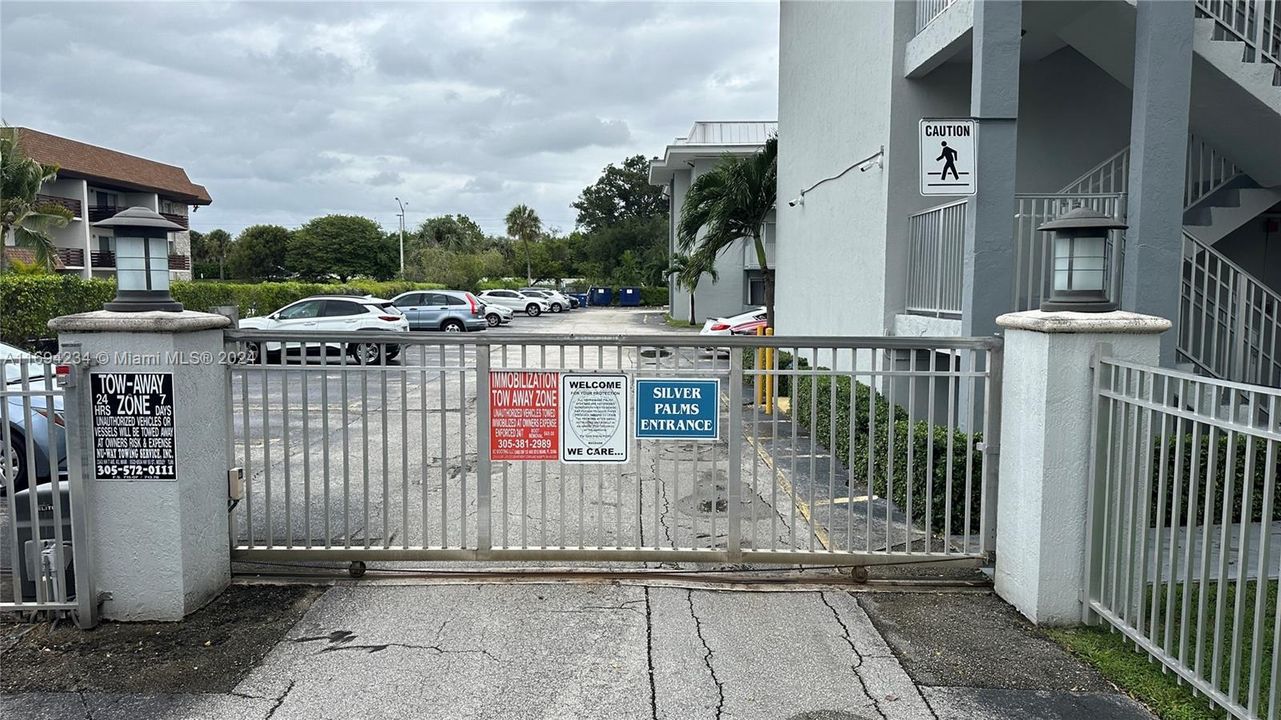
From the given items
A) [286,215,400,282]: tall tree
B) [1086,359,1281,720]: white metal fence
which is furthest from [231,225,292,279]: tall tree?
[1086,359,1281,720]: white metal fence

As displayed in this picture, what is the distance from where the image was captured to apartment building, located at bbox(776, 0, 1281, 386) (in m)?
6.98

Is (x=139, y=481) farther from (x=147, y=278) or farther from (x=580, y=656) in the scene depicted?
(x=580, y=656)

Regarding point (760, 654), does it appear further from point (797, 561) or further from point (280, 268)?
point (280, 268)

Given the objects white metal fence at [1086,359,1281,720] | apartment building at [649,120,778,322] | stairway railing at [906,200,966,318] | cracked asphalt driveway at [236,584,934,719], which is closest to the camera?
white metal fence at [1086,359,1281,720]

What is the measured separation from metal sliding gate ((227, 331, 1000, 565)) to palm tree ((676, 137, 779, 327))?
32.4ft

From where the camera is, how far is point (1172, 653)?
399cm

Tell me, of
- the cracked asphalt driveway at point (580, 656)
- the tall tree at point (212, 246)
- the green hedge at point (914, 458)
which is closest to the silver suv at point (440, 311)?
the green hedge at point (914, 458)

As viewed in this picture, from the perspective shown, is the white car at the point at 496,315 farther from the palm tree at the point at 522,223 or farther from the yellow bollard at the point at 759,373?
the palm tree at the point at 522,223

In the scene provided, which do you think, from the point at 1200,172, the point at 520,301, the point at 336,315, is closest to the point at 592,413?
the point at 1200,172

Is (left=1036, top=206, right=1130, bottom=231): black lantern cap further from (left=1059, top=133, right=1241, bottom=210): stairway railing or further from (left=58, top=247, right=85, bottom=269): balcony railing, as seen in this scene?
(left=58, top=247, right=85, bottom=269): balcony railing

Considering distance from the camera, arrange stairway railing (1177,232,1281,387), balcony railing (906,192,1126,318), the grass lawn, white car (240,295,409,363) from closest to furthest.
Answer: the grass lawn < stairway railing (1177,232,1281,387) < balcony railing (906,192,1126,318) < white car (240,295,409,363)

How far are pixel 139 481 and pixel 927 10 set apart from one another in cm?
872

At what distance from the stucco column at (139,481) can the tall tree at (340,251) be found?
75004 mm

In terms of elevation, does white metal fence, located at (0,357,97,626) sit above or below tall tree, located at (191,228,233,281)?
below
